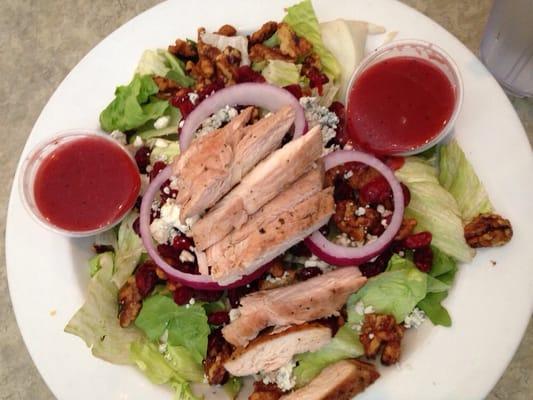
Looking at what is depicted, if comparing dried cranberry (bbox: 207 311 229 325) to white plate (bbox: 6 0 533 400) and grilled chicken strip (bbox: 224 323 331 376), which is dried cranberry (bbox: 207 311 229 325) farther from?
white plate (bbox: 6 0 533 400)

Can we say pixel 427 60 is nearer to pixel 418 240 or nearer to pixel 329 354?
pixel 418 240


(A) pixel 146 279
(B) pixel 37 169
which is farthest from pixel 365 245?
(B) pixel 37 169

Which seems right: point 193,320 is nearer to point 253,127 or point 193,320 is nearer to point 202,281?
point 202,281

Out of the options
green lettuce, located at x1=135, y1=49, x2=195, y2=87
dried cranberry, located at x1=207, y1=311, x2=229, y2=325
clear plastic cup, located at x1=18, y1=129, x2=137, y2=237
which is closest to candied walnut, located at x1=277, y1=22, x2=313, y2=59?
green lettuce, located at x1=135, y1=49, x2=195, y2=87

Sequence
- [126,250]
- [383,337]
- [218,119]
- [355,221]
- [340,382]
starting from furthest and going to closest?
[126,250] → [218,119] → [355,221] → [383,337] → [340,382]

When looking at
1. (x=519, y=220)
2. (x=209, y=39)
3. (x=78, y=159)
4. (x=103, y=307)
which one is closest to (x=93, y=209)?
(x=78, y=159)

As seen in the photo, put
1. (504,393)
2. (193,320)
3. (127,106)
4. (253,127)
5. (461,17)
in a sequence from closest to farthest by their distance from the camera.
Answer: (253,127)
(193,320)
(127,106)
(504,393)
(461,17)

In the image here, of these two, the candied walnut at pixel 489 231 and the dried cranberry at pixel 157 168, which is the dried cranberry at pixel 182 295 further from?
the candied walnut at pixel 489 231
